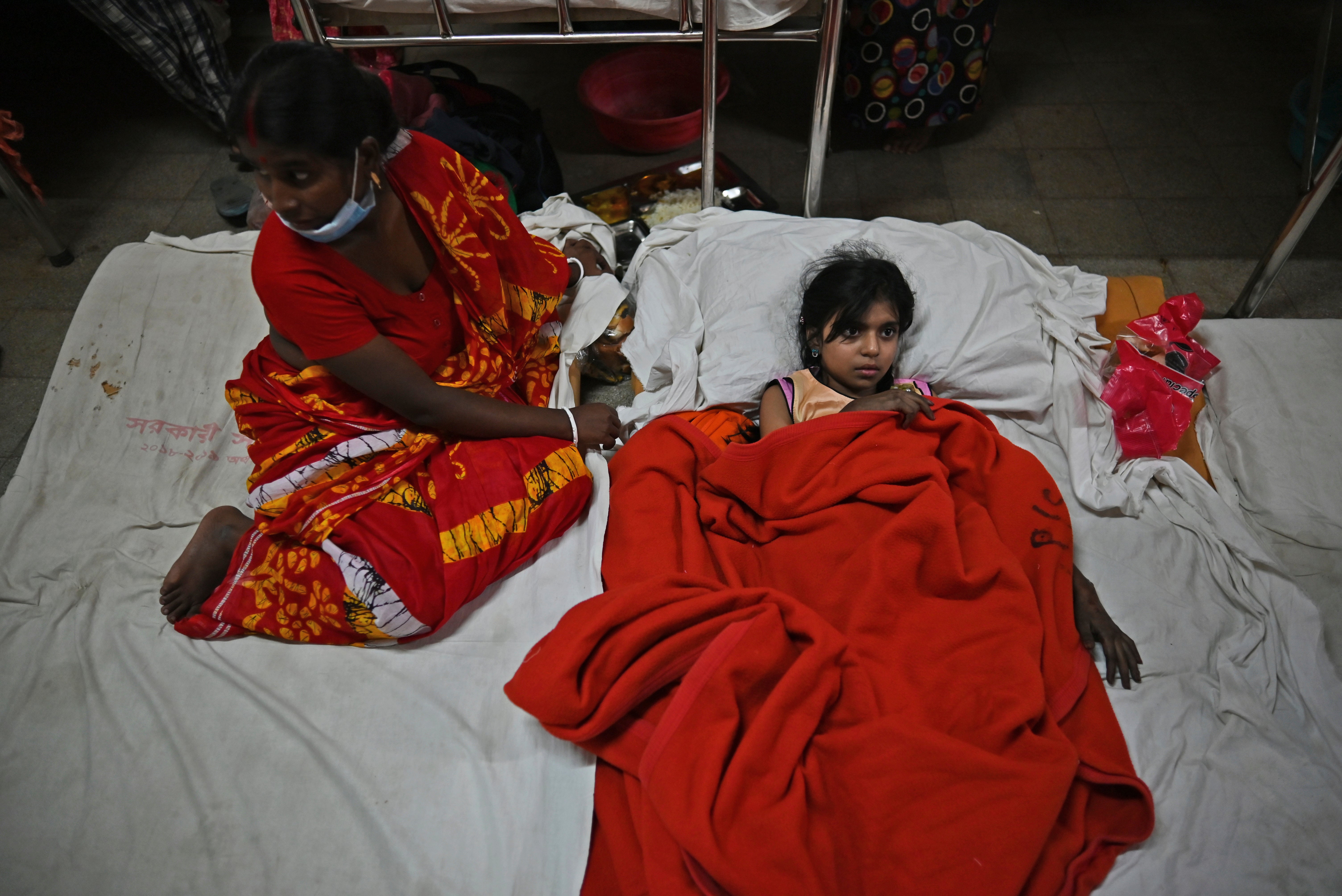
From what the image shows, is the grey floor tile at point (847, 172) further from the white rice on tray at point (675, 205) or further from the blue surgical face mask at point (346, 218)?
the blue surgical face mask at point (346, 218)

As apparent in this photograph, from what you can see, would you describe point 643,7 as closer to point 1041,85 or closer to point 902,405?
point 902,405

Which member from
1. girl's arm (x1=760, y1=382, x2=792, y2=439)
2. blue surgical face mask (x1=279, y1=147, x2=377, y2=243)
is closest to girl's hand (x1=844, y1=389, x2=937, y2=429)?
girl's arm (x1=760, y1=382, x2=792, y2=439)

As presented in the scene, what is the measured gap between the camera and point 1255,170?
2.78 m

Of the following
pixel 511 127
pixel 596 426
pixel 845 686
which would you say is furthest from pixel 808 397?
pixel 511 127

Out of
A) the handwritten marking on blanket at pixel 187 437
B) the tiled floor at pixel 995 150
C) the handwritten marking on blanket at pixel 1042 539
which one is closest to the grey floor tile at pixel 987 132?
the tiled floor at pixel 995 150

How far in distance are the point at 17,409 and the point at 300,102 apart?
183 cm

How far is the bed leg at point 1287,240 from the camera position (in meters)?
1.94

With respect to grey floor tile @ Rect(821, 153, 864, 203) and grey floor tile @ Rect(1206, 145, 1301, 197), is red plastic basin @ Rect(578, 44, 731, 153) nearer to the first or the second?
grey floor tile @ Rect(821, 153, 864, 203)

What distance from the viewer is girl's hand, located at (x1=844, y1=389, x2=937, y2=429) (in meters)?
1.60

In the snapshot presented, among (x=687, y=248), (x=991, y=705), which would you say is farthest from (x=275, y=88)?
(x=991, y=705)

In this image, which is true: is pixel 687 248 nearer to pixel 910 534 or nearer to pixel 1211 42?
pixel 910 534

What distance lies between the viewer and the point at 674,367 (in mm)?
1870

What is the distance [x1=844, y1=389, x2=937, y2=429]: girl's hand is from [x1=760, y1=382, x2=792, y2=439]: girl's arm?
140mm

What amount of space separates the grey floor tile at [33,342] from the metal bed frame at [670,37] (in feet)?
4.19
